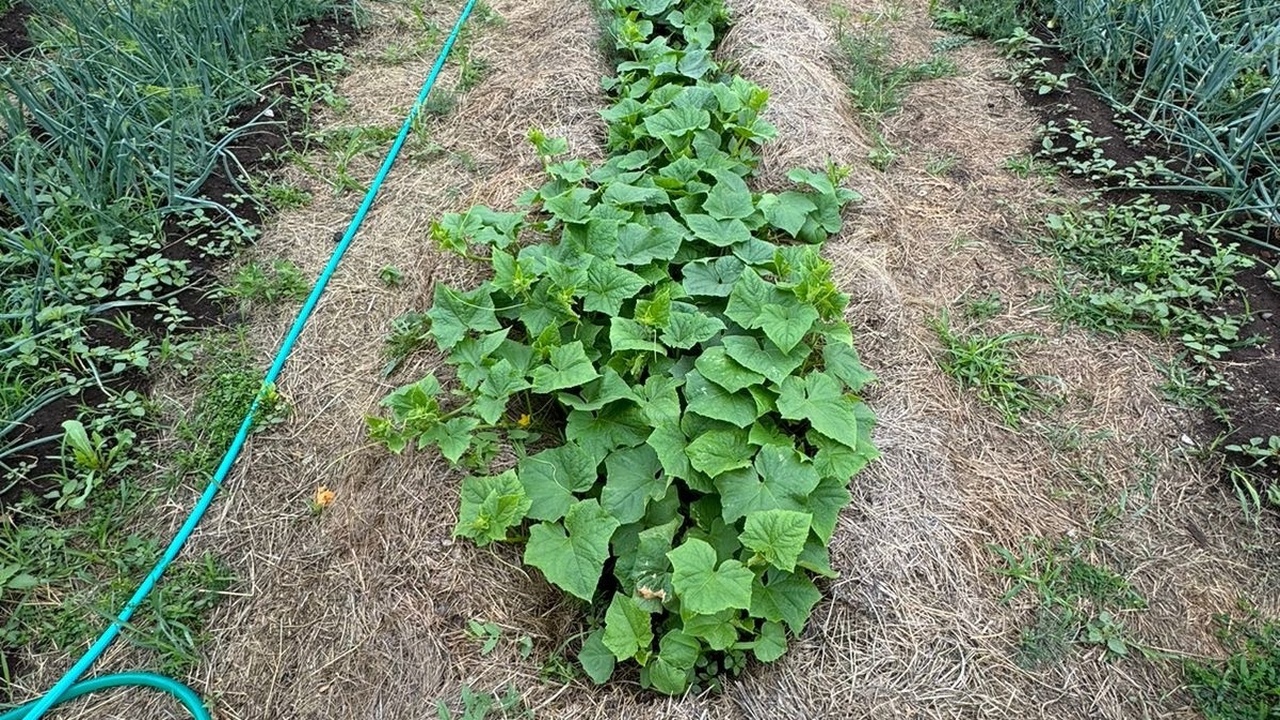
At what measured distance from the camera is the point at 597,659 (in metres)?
1.81

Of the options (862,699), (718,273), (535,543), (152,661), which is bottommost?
(862,699)

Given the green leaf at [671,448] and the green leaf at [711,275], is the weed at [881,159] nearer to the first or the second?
the green leaf at [711,275]

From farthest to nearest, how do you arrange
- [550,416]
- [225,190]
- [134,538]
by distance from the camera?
[225,190]
[550,416]
[134,538]

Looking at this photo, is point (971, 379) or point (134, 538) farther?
point (971, 379)

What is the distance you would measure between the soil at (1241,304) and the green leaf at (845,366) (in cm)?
111

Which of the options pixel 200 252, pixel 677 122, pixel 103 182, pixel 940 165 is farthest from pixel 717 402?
pixel 103 182

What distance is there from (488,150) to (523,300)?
3.89 ft

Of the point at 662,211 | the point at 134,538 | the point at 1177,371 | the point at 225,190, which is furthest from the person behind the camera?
the point at 225,190

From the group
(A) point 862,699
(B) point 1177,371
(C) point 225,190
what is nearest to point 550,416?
(A) point 862,699

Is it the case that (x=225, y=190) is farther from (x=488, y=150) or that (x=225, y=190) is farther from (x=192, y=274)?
(x=488, y=150)

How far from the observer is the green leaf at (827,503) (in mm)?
1877

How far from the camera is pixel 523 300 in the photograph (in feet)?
7.67

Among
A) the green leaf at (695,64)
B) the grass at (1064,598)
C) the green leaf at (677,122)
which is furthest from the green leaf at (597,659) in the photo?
the green leaf at (695,64)

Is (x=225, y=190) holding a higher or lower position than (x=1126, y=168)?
higher
